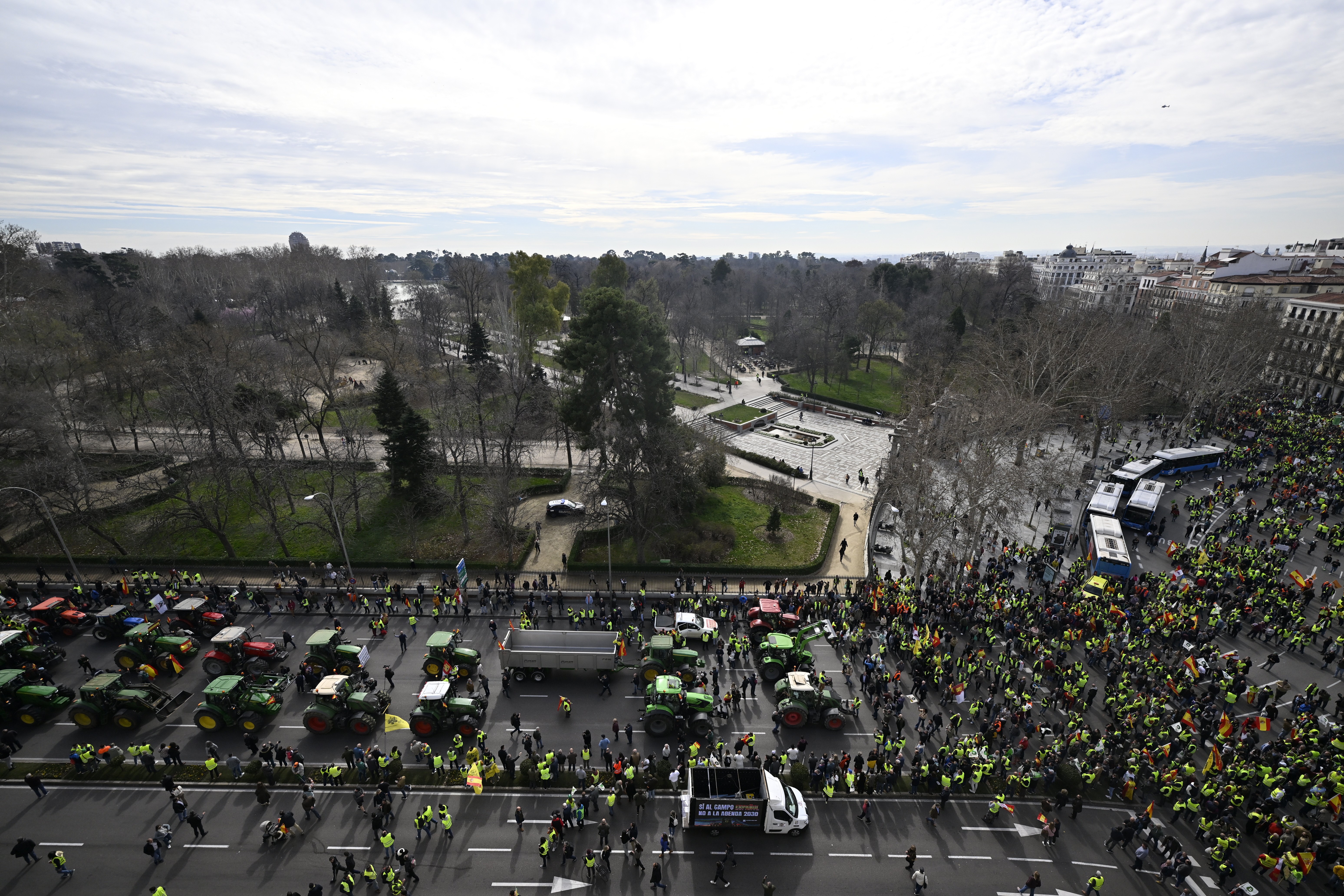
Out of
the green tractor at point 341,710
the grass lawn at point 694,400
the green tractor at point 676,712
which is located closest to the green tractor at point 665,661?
the green tractor at point 676,712

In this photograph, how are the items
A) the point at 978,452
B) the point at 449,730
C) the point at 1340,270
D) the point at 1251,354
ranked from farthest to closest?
the point at 1340,270 → the point at 1251,354 → the point at 978,452 → the point at 449,730

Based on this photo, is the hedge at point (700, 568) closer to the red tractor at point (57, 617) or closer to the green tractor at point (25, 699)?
the green tractor at point (25, 699)

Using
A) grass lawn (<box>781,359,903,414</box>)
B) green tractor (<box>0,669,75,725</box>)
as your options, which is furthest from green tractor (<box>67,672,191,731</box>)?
grass lawn (<box>781,359,903,414</box>)

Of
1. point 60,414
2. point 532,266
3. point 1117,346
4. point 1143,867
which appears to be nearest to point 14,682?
point 60,414

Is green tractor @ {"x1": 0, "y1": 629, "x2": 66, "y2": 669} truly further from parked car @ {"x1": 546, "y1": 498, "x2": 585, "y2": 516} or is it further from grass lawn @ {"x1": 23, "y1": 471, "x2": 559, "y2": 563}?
parked car @ {"x1": 546, "y1": 498, "x2": 585, "y2": 516}

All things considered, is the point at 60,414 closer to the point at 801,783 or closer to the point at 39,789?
the point at 39,789

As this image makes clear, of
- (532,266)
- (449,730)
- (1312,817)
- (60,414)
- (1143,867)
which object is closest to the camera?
(1143,867)

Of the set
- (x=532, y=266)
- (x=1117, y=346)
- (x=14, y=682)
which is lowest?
(x=14, y=682)

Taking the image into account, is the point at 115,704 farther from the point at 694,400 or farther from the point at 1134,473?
the point at 1134,473
